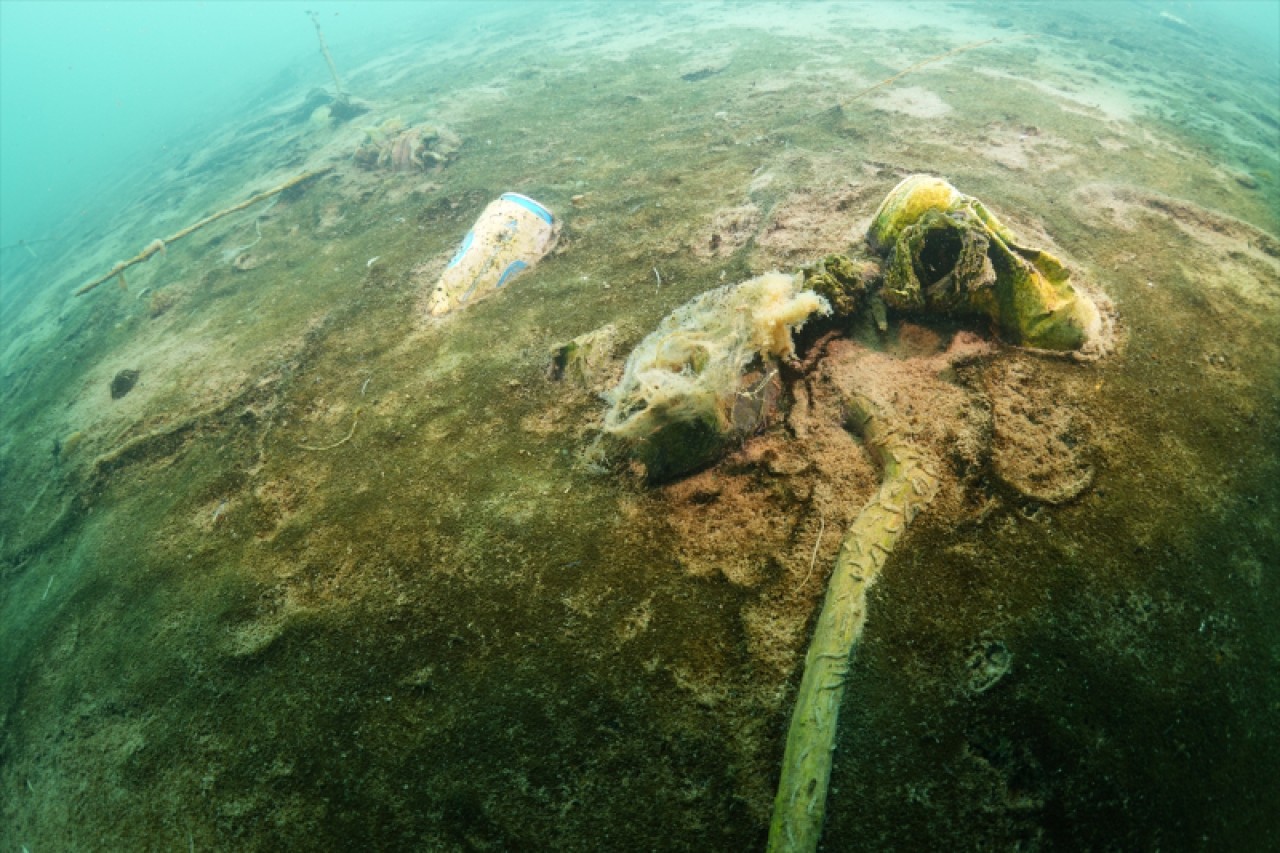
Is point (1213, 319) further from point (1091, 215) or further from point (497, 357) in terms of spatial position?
point (497, 357)

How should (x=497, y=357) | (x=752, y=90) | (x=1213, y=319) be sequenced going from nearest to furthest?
1. (x=1213, y=319)
2. (x=497, y=357)
3. (x=752, y=90)

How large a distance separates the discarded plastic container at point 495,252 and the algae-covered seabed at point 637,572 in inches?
8.8

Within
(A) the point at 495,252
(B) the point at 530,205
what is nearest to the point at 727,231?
(B) the point at 530,205

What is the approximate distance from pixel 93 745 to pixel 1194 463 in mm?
5280

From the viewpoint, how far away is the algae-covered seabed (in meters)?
1.88

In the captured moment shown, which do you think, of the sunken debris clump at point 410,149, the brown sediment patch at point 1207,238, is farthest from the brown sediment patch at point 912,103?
the sunken debris clump at point 410,149

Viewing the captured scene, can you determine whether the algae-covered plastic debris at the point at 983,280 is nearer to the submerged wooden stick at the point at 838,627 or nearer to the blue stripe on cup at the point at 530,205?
the submerged wooden stick at the point at 838,627

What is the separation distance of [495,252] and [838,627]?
4184 mm

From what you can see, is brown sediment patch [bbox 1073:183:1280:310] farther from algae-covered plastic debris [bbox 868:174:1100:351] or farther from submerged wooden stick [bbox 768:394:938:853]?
submerged wooden stick [bbox 768:394:938:853]

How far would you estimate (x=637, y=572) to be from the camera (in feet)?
8.11

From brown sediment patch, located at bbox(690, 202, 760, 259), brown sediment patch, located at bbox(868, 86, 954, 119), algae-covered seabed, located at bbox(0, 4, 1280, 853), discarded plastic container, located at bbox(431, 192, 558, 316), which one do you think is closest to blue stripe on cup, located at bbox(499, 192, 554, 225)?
discarded plastic container, located at bbox(431, 192, 558, 316)

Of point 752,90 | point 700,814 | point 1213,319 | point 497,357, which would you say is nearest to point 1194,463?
point 1213,319

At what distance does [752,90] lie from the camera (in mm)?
8914

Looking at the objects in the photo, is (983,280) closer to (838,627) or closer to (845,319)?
(845,319)
